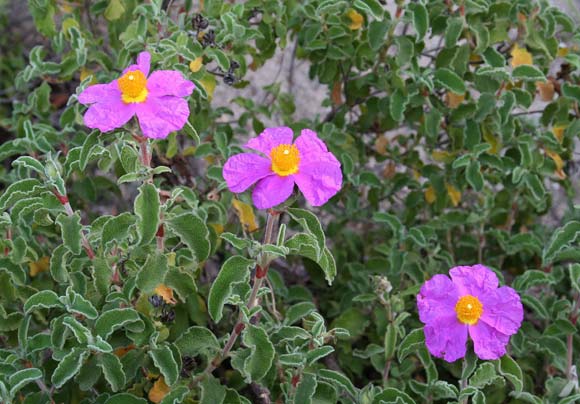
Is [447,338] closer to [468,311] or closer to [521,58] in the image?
[468,311]

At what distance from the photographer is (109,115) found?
1.47 m

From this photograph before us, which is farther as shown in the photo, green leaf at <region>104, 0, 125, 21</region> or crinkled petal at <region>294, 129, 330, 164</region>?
green leaf at <region>104, 0, 125, 21</region>

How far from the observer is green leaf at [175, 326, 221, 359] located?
1722 mm

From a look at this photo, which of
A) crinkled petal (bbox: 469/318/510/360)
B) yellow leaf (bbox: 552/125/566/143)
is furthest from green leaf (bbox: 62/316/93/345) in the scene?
yellow leaf (bbox: 552/125/566/143)

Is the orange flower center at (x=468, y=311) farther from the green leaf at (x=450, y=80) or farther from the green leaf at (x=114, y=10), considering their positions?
the green leaf at (x=114, y=10)

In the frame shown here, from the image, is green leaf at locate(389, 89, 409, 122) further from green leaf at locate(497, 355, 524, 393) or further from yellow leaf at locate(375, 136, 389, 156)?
green leaf at locate(497, 355, 524, 393)

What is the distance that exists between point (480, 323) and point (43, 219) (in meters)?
0.95

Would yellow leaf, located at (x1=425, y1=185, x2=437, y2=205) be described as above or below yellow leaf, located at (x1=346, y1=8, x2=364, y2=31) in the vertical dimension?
below

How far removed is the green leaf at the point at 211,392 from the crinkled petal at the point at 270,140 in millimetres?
542

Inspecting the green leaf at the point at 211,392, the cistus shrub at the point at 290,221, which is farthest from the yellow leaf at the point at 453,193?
the green leaf at the point at 211,392

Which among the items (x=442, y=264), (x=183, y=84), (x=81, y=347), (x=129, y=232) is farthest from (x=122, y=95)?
(x=442, y=264)

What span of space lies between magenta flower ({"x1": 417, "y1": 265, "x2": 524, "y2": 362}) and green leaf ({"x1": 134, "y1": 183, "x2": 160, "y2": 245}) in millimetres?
568

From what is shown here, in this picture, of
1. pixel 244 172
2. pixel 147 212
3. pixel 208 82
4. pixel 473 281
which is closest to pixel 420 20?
pixel 208 82

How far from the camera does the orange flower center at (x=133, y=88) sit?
149 centimetres
